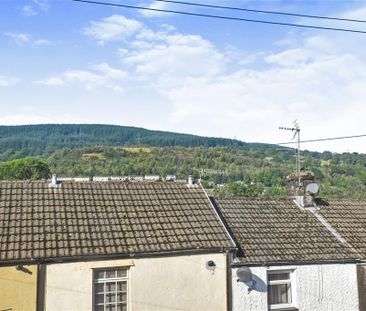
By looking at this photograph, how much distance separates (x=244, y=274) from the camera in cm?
1318

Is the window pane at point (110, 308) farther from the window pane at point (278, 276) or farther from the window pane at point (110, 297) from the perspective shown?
the window pane at point (278, 276)

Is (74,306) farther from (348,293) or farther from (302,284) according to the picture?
(348,293)

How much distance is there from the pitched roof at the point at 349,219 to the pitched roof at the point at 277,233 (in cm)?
56

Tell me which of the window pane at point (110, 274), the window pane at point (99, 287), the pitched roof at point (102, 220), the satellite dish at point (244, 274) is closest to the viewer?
the pitched roof at point (102, 220)

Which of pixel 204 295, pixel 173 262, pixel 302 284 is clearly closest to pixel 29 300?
pixel 173 262

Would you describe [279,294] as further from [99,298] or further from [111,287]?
[99,298]

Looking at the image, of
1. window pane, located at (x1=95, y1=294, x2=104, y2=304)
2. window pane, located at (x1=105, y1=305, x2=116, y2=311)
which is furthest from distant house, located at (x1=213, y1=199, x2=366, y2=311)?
window pane, located at (x1=95, y1=294, x2=104, y2=304)

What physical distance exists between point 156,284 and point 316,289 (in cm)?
550

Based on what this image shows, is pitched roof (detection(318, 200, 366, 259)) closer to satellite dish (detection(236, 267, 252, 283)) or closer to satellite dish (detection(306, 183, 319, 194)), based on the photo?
satellite dish (detection(306, 183, 319, 194))

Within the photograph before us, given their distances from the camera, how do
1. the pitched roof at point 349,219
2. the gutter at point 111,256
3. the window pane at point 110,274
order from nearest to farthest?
the gutter at point 111,256, the window pane at point 110,274, the pitched roof at point 349,219

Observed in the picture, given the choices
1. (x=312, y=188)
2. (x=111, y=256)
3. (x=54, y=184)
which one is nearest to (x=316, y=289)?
(x=312, y=188)

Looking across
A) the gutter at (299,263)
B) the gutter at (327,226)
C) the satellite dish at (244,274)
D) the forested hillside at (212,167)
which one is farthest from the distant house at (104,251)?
the forested hillside at (212,167)

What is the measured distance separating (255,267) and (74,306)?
5.61m

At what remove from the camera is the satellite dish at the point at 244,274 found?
43.2ft
